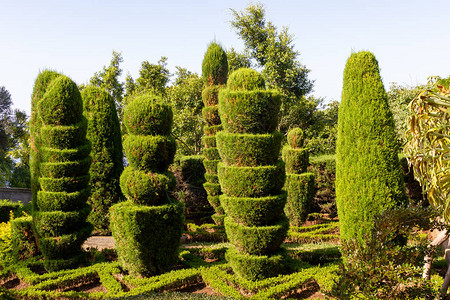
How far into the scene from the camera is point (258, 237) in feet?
23.1

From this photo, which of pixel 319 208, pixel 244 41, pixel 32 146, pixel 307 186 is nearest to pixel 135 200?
pixel 32 146

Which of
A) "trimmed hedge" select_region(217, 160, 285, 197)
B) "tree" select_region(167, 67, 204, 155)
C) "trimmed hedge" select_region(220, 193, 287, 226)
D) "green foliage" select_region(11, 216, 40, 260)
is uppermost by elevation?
"tree" select_region(167, 67, 204, 155)

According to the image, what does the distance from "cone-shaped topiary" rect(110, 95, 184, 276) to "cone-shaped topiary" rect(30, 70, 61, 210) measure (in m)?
3.05

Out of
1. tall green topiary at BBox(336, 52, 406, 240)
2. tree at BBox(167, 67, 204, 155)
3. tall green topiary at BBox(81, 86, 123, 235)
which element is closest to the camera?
tall green topiary at BBox(336, 52, 406, 240)

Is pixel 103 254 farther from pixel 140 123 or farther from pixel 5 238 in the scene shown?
pixel 140 123

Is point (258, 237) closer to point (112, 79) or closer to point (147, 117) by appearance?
point (147, 117)

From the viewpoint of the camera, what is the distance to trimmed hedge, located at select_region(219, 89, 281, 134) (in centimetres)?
731

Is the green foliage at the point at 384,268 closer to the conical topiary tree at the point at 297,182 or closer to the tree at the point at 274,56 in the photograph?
the conical topiary tree at the point at 297,182

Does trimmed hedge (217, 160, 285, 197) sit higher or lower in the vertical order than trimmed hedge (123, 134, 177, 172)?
lower

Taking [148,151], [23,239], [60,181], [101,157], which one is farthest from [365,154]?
[23,239]

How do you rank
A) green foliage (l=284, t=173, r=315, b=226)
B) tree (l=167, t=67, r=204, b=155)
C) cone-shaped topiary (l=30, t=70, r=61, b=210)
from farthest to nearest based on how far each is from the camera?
tree (l=167, t=67, r=204, b=155) → green foliage (l=284, t=173, r=315, b=226) → cone-shaped topiary (l=30, t=70, r=61, b=210)

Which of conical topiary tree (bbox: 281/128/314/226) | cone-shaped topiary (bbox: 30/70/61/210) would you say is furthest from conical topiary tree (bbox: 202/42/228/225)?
cone-shaped topiary (bbox: 30/70/61/210)

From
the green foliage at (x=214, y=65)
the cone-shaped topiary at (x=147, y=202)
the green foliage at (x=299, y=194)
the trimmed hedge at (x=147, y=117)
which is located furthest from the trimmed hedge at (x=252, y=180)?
the green foliage at (x=214, y=65)

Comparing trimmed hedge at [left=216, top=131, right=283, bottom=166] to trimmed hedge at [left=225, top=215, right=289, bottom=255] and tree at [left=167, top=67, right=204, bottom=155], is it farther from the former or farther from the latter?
tree at [left=167, top=67, right=204, bottom=155]
